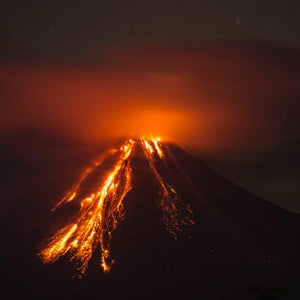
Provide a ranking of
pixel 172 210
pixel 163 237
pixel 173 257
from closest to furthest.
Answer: pixel 173 257
pixel 163 237
pixel 172 210

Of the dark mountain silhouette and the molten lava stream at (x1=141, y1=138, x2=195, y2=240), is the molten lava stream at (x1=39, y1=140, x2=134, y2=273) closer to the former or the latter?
the dark mountain silhouette

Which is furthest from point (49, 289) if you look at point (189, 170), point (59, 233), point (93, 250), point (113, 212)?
point (189, 170)

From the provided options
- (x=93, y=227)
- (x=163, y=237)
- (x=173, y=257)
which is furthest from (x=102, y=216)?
(x=173, y=257)

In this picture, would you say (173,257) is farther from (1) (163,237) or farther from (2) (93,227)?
(2) (93,227)

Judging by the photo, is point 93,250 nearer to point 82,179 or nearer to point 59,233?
point 59,233

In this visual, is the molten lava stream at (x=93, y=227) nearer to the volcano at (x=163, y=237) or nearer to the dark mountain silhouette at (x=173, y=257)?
the volcano at (x=163, y=237)

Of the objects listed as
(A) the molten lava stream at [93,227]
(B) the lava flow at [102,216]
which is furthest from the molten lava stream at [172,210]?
(A) the molten lava stream at [93,227]

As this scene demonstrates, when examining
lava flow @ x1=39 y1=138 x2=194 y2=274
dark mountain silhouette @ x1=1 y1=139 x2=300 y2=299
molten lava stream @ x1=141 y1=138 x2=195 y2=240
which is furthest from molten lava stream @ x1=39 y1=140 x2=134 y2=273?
molten lava stream @ x1=141 y1=138 x2=195 y2=240
